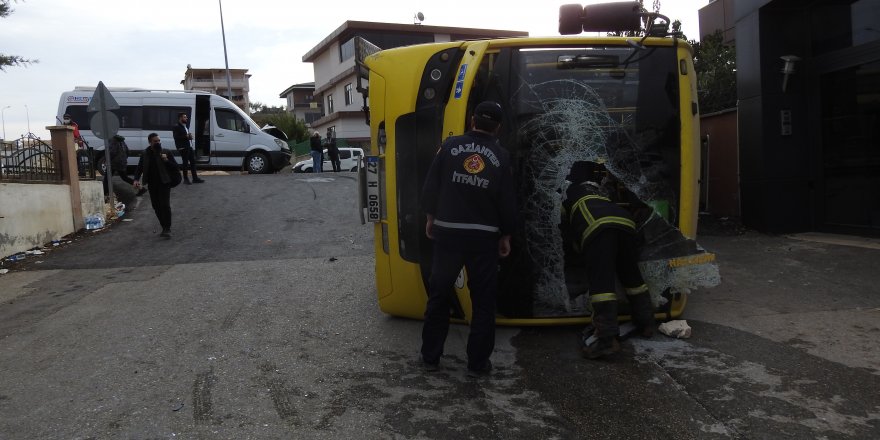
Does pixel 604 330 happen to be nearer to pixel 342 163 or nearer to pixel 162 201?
pixel 162 201

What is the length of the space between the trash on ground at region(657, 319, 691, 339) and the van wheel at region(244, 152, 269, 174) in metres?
15.2

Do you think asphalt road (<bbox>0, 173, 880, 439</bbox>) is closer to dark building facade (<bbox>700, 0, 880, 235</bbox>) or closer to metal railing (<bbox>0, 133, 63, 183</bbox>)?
dark building facade (<bbox>700, 0, 880, 235</bbox>)

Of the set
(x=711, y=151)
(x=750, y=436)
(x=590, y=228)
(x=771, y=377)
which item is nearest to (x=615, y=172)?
(x=590, y=228)

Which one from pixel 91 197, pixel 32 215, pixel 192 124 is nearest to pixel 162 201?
pixel 32 215

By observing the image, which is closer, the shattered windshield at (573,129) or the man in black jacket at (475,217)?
the man in black jacket at (475,217)

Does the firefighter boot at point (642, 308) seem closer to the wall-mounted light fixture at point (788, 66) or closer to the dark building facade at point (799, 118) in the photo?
the dark building facade at point (799, 118)

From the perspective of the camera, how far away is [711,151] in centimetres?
1074

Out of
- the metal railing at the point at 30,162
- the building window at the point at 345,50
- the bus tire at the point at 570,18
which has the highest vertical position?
the building window at the point at 345,50

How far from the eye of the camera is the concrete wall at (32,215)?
356 inches

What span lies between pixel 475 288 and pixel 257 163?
15361 millimetres

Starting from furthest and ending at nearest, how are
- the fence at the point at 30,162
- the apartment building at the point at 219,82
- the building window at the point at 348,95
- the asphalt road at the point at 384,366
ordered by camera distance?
the apartment building at the point at 219,82, the building window at the point at 348,95, the fence at the point at 30,162, the asphalt road at the point at 384,366

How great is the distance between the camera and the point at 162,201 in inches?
408

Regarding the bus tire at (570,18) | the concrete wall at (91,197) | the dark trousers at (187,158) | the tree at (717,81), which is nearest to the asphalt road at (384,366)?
the bus tire at (570,18)

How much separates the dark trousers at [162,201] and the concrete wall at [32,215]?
1595mm
